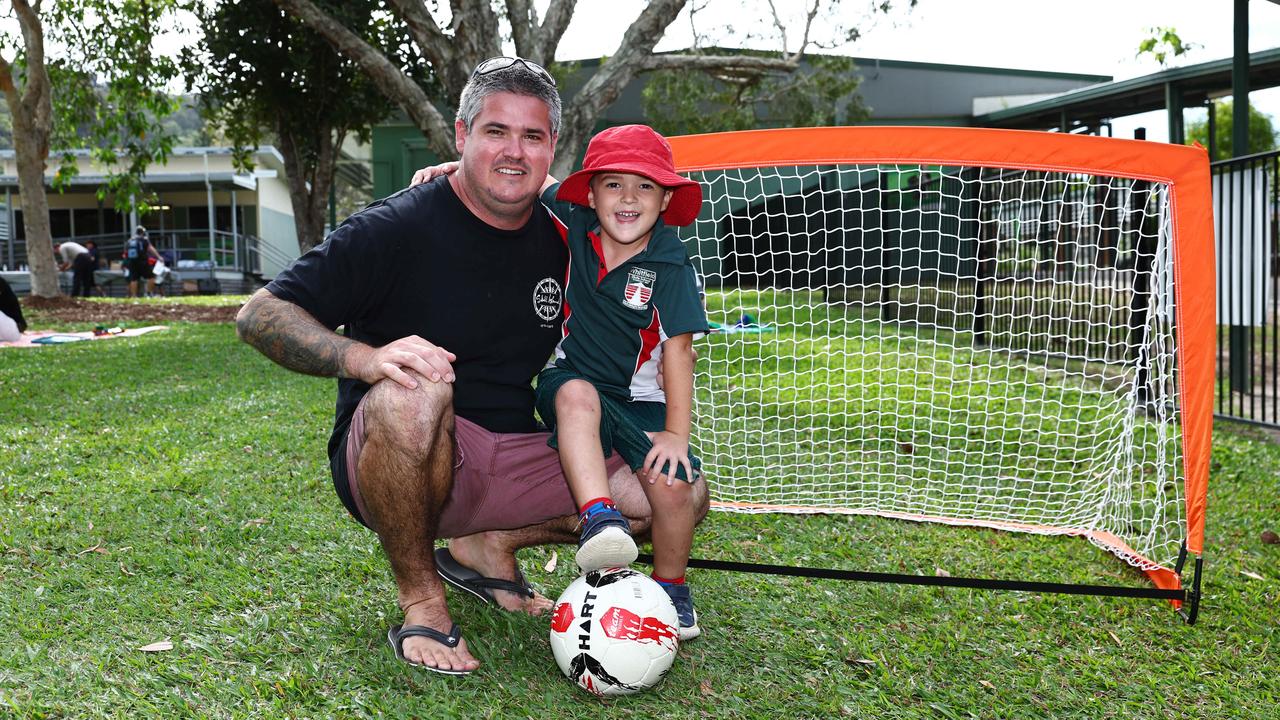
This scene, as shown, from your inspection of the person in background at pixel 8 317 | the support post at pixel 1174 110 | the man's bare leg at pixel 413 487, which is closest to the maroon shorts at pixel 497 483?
the man's bare leg at pixel 413 487

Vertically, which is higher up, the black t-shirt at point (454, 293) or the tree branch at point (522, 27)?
the tree branch at point (522, 27)

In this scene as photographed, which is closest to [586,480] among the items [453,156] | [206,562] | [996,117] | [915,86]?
[206,562]

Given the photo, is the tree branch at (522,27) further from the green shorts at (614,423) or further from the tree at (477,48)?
the green shorts at (614,423)

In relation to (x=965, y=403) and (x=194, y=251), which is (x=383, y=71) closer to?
A: (x=965, y=403)

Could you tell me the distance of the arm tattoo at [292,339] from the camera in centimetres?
262

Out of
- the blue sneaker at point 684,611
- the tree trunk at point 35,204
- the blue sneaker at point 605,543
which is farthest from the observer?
the tree trunk at point 35,204

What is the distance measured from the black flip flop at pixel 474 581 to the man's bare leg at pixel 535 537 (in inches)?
0.7

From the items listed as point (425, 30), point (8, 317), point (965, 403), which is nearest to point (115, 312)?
point (8, 317)

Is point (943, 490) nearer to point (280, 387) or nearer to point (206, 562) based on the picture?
point (206, 562)

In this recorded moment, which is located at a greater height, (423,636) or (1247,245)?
(1247,245)

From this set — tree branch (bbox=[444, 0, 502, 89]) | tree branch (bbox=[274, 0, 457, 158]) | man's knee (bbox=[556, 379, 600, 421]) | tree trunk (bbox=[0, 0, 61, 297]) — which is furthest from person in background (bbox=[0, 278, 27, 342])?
man's knee (bbox=[556, 379, 600, 421])

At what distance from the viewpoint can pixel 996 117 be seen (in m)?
24.4

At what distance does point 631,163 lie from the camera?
117 inches

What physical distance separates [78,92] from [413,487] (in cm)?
1671
